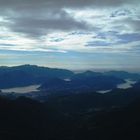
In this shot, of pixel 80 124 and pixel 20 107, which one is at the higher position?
pixel 20 107

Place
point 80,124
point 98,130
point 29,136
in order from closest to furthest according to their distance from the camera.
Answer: point 29,136 → point 98,130 → point 80,124

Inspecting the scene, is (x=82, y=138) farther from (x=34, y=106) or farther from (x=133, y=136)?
(x=34, y=106)

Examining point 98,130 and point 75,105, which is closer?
point 98,130

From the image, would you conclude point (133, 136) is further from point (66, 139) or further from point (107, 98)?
point (107, 98)

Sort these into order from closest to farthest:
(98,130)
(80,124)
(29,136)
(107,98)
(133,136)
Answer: (133,136) < (29,136) < (98,130) < (80,124) < (107,98)

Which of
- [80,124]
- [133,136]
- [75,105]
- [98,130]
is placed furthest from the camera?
[75,105]

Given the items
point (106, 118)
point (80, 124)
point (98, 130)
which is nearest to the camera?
point (98, 130)

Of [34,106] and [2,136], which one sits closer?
[2,136]

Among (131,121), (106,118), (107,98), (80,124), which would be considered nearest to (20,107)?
(80,124)

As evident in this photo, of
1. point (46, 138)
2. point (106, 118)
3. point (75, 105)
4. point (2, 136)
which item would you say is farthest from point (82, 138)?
point (75, 105)
